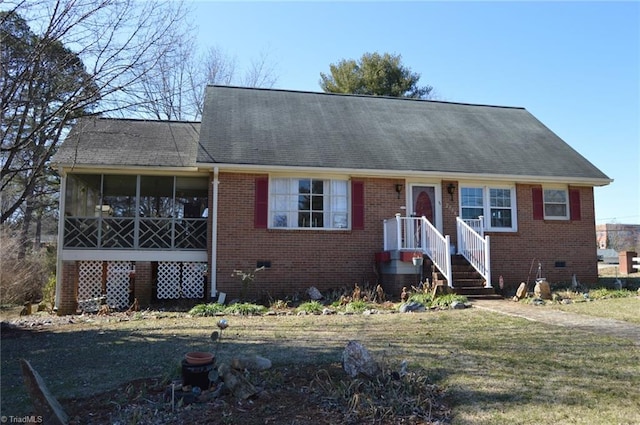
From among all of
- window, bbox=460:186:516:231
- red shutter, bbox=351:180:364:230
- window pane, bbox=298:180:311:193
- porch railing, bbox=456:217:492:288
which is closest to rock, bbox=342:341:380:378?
porch railing, bbox=456:217:492:288

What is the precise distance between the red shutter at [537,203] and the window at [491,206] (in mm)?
651

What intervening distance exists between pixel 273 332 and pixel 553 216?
10.8m

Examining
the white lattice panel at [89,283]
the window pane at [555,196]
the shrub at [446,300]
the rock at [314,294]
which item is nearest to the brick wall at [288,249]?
the rock at [314,294]

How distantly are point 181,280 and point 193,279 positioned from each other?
424 millimetres

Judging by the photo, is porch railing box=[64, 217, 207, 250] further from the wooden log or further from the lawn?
the wooden log

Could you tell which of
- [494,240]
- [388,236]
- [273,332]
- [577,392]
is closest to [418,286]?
[388,236]

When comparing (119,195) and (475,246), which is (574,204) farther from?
(119,195)

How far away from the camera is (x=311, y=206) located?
45.0 feet

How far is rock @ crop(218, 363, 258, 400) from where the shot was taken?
449 cm

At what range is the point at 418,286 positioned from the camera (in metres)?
12.8

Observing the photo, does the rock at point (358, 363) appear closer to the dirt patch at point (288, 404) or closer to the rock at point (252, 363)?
the dirt patch at point (288, 404)

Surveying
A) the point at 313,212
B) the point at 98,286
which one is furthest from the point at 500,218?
the point at 98,286

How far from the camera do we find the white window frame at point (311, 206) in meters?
13.6

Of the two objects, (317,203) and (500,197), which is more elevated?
(500,197)
